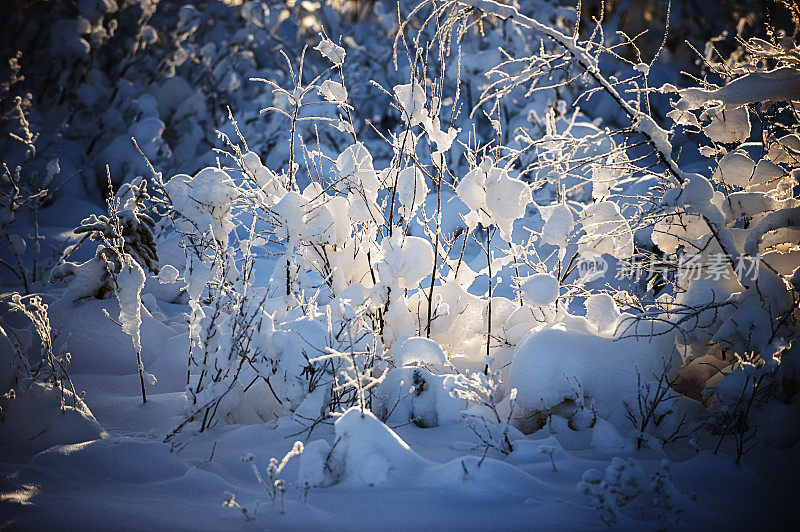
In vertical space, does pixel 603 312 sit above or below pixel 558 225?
below

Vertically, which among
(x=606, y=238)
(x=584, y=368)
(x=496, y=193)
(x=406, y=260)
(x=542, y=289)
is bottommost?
(x=584, y=368)

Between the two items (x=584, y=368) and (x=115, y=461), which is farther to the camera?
(x=584, y=368)

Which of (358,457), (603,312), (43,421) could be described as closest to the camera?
(358,457)

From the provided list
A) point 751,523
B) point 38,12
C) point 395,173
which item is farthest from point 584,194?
point 38,12

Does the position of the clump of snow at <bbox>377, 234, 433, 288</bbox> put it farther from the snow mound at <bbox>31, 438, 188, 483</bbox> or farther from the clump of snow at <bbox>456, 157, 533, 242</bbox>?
the snow mound at <bbox>31, 438, 188, 483</bbox>

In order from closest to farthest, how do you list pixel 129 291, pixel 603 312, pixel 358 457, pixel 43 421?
pixel 358 457, pixel 43 421, pixel 129 291, pixel 603 312

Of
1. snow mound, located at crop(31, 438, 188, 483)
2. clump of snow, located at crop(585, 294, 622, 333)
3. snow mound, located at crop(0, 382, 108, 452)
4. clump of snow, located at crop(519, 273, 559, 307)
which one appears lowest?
snow mound, located at crop(31, 438, 188, 483)

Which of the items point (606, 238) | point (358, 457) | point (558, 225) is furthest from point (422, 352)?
point (606, 238)

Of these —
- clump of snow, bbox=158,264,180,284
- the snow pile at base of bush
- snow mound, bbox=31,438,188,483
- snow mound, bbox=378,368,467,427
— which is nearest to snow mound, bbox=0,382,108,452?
snow mound, bbox=31,438,188,483

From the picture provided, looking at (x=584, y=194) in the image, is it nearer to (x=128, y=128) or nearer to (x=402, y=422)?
(x=402, y=422)

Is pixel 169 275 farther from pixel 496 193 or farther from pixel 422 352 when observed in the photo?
pixel 496 193

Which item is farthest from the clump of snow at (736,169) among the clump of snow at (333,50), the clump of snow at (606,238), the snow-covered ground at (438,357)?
the clump of snow at (333,50)

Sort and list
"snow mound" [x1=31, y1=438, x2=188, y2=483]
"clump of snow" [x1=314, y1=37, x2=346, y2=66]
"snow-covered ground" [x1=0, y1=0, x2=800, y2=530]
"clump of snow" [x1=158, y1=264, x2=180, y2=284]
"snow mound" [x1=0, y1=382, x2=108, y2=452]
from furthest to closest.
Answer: "clump of snow" [x1=158, y1=264, x2=180, y2=284]
"clump of snow" [x1=314, y1=37, x2=346, y2=66]
"snow mound" [x1=0, y1=382, x2=108, y2=452]
"snow mound" [x1=31, y1=438, x2=188, y2=483]
"snow-covered ground" [x1=0, y1=0, x2=800, y2=530]

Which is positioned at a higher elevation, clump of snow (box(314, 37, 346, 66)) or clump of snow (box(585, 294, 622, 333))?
clump of snow (box(314, 37, 346, 66))
